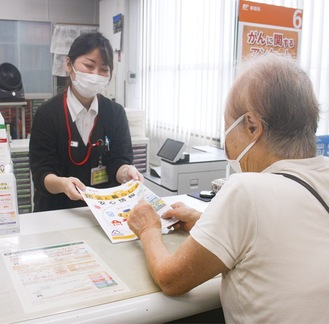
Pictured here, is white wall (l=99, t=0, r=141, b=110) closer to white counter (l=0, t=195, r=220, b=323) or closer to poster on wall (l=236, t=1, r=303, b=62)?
poster on wall (l=236, t=1, r=303, b=62)

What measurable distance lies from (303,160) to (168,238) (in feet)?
1.82

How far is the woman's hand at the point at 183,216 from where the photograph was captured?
1347mm

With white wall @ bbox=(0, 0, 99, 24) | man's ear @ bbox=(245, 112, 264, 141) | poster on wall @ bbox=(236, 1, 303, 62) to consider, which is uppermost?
white wall @ bbox=(0, 0, 99, 24)

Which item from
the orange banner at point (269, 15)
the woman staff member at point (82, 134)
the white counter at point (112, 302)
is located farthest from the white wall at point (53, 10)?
the white counter at point (112, 302)

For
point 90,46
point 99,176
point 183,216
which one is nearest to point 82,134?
point 99,176

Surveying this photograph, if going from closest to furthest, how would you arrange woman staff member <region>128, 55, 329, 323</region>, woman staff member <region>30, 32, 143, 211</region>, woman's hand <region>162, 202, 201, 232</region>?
woman staff member <region>128, 55, 329, 323</region>, woman's hand <region>162, 202, 201, 232</region>, woman staff member <region>30, 32, 143, 211</region>


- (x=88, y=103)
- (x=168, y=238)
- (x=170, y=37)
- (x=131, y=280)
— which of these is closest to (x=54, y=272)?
(x=131, y=280)

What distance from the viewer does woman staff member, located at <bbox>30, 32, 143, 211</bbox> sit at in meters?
1.79

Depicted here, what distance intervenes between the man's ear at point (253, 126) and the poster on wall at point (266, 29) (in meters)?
0.96

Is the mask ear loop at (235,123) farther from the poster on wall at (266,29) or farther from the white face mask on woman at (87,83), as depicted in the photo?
the white face mask on woman at (87,83)

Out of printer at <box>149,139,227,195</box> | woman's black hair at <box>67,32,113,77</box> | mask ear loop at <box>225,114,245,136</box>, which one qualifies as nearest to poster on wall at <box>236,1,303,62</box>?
woman's black hair at <box>67,32,113,77</box>

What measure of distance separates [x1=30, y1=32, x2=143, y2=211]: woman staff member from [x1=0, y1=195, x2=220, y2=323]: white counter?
16.7 inches

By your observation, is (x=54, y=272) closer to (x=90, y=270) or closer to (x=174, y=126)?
(x=90, y=270)

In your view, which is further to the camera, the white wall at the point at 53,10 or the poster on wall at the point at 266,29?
the white wall at the point at 53,10
